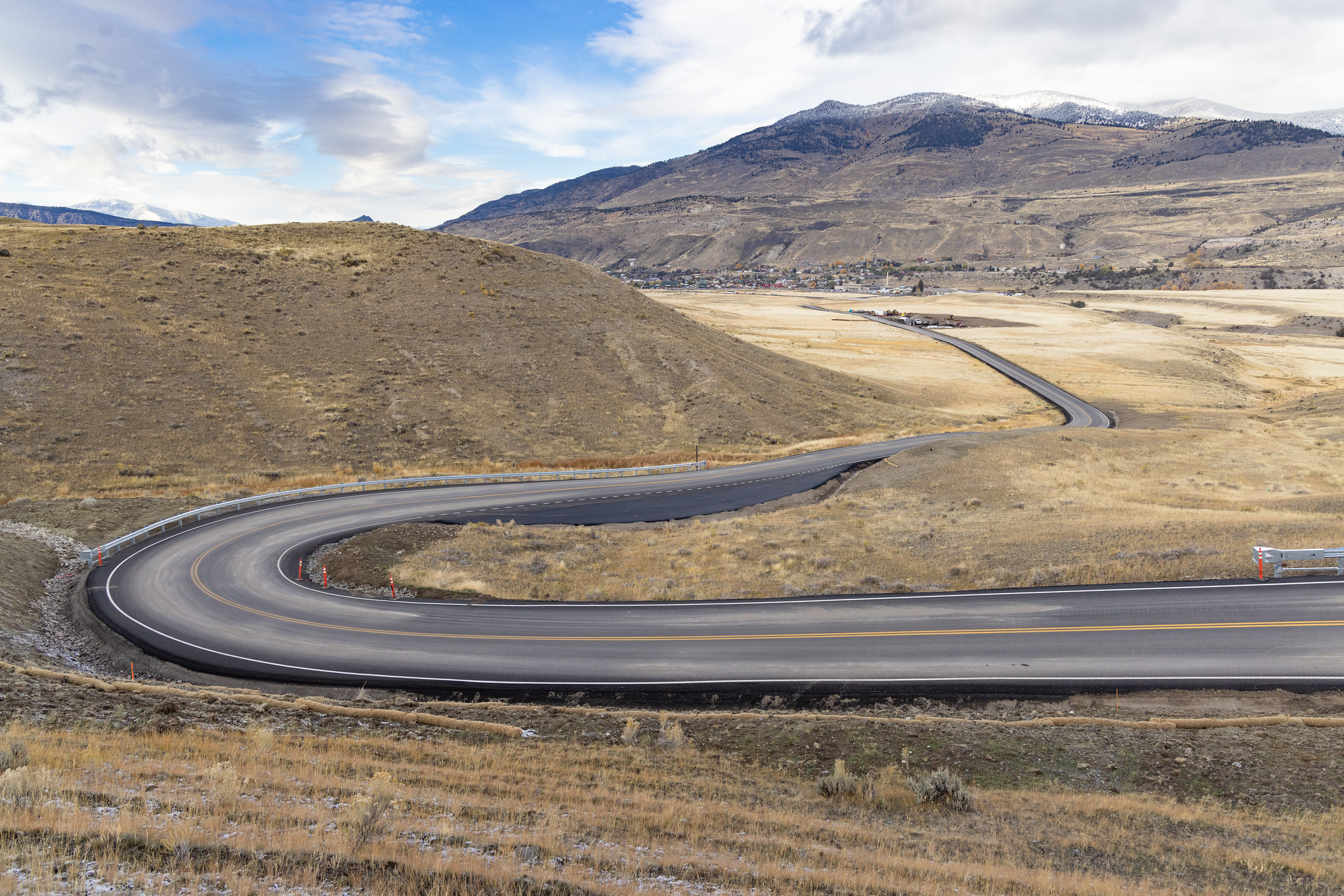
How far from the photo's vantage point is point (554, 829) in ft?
30.0

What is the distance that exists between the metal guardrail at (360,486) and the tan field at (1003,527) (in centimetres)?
1066

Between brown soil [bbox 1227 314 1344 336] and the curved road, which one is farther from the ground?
brown soil [bbox 1227 314 1344 336]

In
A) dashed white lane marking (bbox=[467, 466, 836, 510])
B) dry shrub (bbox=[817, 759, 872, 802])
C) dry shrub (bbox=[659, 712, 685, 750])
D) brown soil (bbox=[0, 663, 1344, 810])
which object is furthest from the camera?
dashed white lane marking (bbox=[467, 466, 836, 510])

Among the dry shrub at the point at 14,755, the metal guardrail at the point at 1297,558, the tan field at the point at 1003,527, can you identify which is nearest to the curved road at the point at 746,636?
the metal guardrail at the point at 1297,558

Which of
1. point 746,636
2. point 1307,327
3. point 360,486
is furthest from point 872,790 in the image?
point 1307,327

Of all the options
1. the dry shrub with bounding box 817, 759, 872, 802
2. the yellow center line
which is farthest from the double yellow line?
the dry shrub with bounding box 817, 759, 872, 802

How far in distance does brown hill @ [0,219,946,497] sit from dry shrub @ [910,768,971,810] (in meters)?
38.2

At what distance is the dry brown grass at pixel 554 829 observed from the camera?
23.2ft

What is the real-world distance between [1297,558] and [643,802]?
21.3 meters

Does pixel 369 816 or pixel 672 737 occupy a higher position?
pixel 369 816

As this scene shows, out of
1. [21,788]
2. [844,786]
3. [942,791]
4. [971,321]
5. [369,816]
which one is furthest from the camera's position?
[971,321]

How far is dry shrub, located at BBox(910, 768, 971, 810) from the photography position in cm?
1144

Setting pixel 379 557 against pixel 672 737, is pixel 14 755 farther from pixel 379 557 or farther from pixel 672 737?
pixel 379 557

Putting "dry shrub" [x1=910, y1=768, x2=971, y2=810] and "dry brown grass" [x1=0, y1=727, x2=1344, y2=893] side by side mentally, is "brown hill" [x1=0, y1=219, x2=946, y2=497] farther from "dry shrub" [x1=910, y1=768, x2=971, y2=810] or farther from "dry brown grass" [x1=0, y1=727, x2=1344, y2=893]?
"dry shrub" [x1=910, y1=768, x2=971, y2=810]
